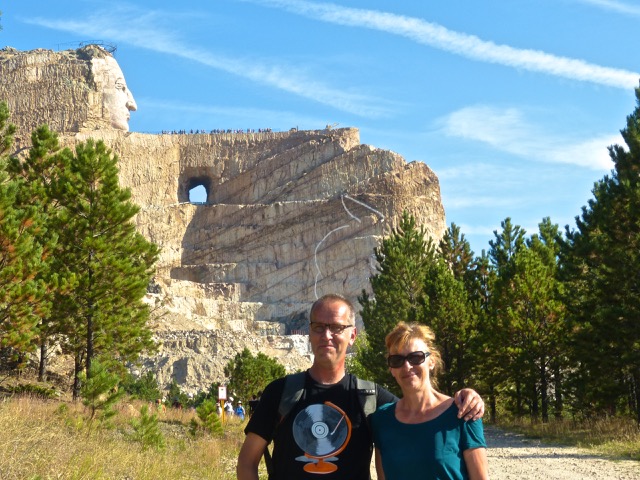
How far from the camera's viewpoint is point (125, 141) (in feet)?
329

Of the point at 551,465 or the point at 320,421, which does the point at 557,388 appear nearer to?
the point at 551,465

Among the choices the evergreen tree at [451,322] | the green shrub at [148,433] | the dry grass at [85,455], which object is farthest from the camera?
the evergreen tree at [451,322]

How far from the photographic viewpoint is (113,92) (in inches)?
4067

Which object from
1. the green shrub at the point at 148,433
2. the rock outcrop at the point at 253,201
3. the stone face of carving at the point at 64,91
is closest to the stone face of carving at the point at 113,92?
the stone face of carving at the point at 64,91

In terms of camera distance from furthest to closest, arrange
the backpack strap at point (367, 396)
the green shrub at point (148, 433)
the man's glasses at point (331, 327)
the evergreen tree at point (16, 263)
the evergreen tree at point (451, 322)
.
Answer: the evergreen tree at point (451, 322) → the evergreen tree at point (16, 263) → the green shrub at point (148, 433) → the man's glasses at point (331, 327) → the backpack strap at point (367, 396)

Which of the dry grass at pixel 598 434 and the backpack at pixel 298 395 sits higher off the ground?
the backpack at pixel 298 395

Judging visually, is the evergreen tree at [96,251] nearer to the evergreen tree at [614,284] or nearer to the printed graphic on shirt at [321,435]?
the evergreen tree at [614,284]

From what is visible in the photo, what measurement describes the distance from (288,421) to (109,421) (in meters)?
12.4

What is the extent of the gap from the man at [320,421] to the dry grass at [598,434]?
13.3 meters

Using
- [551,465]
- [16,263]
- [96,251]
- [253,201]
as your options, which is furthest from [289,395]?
[253,201]

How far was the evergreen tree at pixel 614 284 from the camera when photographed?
21.5 metres

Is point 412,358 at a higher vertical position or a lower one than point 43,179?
lower

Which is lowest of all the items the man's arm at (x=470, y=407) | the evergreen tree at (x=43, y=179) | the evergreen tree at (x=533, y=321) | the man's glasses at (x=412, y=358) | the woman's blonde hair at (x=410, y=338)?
the man's arm at (x=470, y=407)

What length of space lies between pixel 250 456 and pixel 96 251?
72.4ft
